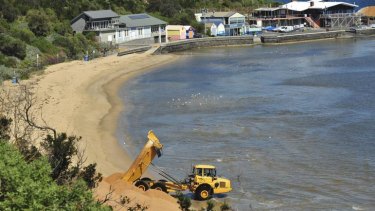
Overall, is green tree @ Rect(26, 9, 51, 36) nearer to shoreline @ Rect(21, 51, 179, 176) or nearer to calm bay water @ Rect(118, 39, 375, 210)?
shoreline @ Rect(21, 51, 179, 176)

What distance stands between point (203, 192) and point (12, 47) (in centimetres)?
3959

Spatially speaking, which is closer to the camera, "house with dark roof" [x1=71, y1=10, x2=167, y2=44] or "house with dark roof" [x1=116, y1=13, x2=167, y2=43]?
"house with dark roof" [x1=71, y1=10, x2=167, y2=44]

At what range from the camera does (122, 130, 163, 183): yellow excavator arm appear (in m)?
21.6

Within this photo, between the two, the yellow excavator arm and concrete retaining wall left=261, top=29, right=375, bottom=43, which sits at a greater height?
concrete retaining wall left=261, top=29, right=375, bottom=43

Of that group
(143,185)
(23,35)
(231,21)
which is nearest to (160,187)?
(143,185)

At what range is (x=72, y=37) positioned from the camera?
2704 inches

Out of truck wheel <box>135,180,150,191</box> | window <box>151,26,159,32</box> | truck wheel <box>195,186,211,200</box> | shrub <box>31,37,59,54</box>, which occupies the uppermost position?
window <box>151,26,159,32</box>

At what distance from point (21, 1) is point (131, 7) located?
21558 mm

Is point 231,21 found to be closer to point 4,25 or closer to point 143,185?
point 4,25

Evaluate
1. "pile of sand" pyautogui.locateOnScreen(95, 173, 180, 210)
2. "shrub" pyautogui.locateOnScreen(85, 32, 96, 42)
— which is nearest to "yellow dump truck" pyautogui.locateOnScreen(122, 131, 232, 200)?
"pile of sand" pyautogui.locateOnScreen(95, 173, 180, 210)

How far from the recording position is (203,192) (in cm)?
2197

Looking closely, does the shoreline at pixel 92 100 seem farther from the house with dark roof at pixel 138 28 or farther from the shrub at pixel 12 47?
the house with dark roof at pixel 138 28

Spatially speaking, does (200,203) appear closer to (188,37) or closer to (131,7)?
(188,37)

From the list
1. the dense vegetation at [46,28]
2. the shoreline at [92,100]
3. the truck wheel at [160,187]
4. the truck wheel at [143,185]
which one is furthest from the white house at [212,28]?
the truck wheel at [143,185]
